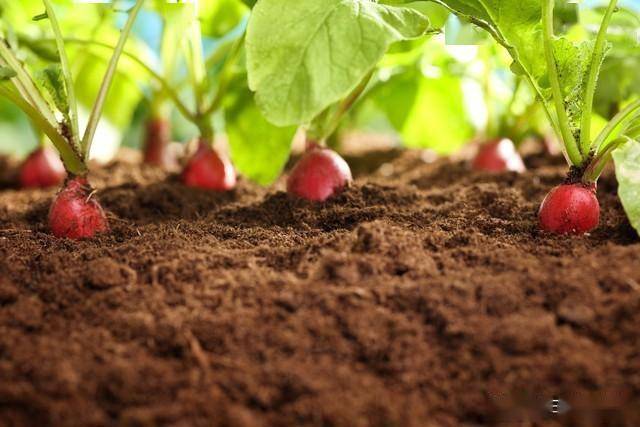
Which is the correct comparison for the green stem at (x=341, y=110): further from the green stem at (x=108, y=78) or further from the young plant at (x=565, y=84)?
the green stem at (x=108, y=78)

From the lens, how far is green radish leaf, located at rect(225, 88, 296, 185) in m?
1.74

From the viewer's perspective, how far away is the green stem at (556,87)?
118 centimetres

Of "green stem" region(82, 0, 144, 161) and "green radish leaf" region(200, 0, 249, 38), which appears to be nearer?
"green stem" region(82, 0, 144, 161)

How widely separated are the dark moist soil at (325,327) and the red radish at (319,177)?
8.5 inches

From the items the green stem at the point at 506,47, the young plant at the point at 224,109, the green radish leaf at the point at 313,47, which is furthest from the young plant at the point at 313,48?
the young plant at the point at 224,109

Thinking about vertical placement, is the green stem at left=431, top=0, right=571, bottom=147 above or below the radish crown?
above

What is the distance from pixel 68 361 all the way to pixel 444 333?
481 millimetres

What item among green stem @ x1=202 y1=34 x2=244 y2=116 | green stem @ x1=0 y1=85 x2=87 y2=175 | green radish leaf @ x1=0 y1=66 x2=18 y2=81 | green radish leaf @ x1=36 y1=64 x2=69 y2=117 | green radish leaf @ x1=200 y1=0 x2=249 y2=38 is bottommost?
green stem @ x1=0 y1=85 x2=87 y2=175

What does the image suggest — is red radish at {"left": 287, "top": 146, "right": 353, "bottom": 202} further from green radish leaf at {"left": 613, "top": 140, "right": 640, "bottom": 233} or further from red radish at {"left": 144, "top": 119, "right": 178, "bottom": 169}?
red radish at {"left": 144, "top": 119, "right": 178, "bottom": 169}

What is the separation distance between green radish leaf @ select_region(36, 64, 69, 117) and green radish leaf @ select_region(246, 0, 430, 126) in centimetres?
39

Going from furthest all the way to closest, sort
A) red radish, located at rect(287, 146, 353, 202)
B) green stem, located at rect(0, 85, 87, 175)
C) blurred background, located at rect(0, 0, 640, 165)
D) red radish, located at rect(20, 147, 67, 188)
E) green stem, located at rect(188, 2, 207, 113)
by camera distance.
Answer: red radish, located at rect(20, 147, 67, 188) → green stem, located at rect(188, 2, 207, 113) → blurred background, located at rect(0, 0, 640, 165) → red radish, located at rect(287, 146, 353, 202) → green stem, located at rect(0, 85, 87, 175)

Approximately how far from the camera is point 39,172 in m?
1.98

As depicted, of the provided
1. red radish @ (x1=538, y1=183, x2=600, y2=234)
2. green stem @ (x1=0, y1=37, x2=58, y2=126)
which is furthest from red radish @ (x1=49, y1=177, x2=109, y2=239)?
red radish @ (x1=538, y1=183, x2=600, y2=234)

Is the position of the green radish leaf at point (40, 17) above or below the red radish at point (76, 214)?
above
